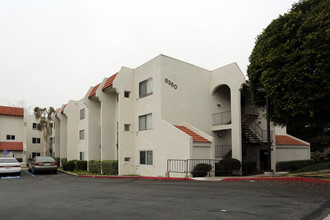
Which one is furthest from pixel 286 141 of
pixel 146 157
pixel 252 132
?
pixel 146 157

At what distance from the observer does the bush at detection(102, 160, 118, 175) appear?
Result: 20837 millimetres

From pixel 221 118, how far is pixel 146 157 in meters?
7.37

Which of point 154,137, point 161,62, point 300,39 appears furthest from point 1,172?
point 300,39

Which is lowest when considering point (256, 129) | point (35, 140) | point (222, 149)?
point (35, 140)

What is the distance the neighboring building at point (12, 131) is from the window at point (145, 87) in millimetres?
24867

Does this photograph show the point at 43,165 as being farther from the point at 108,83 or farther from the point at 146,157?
the point at 146,157

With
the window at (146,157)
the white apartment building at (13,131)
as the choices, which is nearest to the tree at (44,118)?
the white apartment building at (13,131)

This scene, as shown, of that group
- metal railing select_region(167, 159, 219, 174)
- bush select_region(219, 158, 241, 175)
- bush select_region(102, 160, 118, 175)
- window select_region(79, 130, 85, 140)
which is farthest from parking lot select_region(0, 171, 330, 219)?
window select_region(79, 130, 85, 140)

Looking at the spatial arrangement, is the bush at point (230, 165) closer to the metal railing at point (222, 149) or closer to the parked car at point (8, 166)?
the metal railing at point (222, 149)

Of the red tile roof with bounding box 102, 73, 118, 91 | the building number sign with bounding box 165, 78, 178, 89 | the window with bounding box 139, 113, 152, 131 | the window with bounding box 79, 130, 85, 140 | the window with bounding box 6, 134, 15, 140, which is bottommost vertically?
the window with bounding box 6, 134, 15, 140

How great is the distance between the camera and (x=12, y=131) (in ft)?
128

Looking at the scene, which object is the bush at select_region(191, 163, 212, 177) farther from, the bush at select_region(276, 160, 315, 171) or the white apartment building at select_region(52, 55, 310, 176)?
the bush at select_region(276, 160, 315, 171)

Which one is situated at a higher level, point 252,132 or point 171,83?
point 171,83

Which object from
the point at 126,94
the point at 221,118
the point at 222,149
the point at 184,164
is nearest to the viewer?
the point at 184,164
